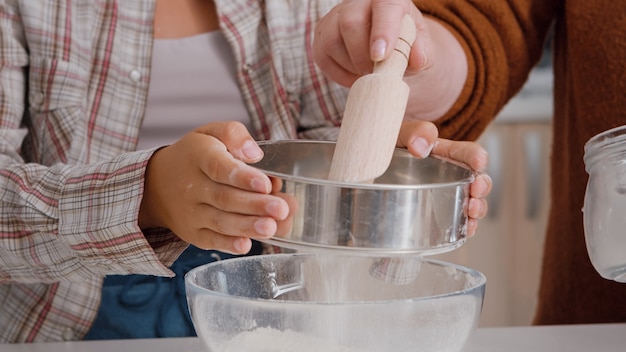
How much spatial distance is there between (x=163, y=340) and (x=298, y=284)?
176 mm

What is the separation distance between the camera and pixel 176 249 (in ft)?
2.19

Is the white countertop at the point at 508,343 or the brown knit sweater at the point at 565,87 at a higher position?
the brown knit sweater at the point at 565,87

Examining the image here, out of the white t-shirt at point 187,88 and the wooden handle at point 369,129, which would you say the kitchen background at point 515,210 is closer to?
the white t-shirt at point 187,88

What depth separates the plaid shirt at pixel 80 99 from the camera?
749 mm

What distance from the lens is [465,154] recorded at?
596 mm

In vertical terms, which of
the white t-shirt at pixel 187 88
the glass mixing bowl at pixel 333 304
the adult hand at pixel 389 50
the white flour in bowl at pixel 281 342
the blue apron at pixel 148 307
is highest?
the adult hand at pixel 389 50

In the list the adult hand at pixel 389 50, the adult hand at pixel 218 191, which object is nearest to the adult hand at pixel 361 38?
the adult hand at pixel 389 50

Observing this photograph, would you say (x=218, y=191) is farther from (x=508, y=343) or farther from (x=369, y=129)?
(x=508, y=343)

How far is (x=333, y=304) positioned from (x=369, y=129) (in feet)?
0.38

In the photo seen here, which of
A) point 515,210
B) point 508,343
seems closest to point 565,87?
point 508,343

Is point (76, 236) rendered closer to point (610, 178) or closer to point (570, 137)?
point (610, 178)

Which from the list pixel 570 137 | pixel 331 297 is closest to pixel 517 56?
pixel 570 137

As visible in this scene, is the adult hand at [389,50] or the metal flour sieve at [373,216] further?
the adult hand at [389,50]

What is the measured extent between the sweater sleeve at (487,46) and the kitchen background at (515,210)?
69 centimetres
